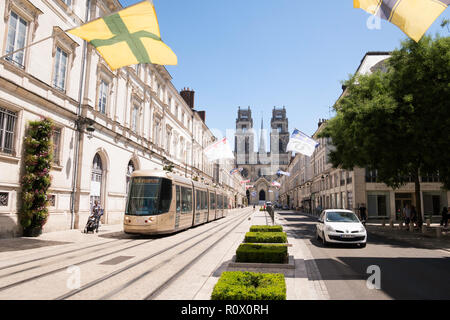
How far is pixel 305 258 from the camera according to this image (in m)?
9.61

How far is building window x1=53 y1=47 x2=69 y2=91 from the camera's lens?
16391 millimetres

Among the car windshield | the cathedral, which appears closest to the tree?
the car windshield

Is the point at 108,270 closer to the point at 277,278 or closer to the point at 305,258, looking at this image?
the point at 277,278

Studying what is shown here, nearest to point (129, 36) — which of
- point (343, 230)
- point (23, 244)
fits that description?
point (23, 244)

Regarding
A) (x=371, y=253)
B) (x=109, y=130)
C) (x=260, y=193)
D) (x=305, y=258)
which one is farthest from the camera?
(x=260, y=193)

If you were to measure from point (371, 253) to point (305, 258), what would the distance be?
298cm

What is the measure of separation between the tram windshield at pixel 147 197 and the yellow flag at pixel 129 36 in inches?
224

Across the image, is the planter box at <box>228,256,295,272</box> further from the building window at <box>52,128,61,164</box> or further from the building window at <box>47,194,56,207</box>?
the building window at <box>52,128,61,164</box>

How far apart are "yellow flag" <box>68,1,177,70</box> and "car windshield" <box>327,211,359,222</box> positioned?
8909mm

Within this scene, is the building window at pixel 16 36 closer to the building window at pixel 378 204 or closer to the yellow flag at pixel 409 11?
the yellow flag at pixel 409 11

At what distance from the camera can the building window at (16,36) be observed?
13.2 meters

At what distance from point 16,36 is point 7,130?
4130 mm

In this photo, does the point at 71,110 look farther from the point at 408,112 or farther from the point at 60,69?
the point at 408,112
